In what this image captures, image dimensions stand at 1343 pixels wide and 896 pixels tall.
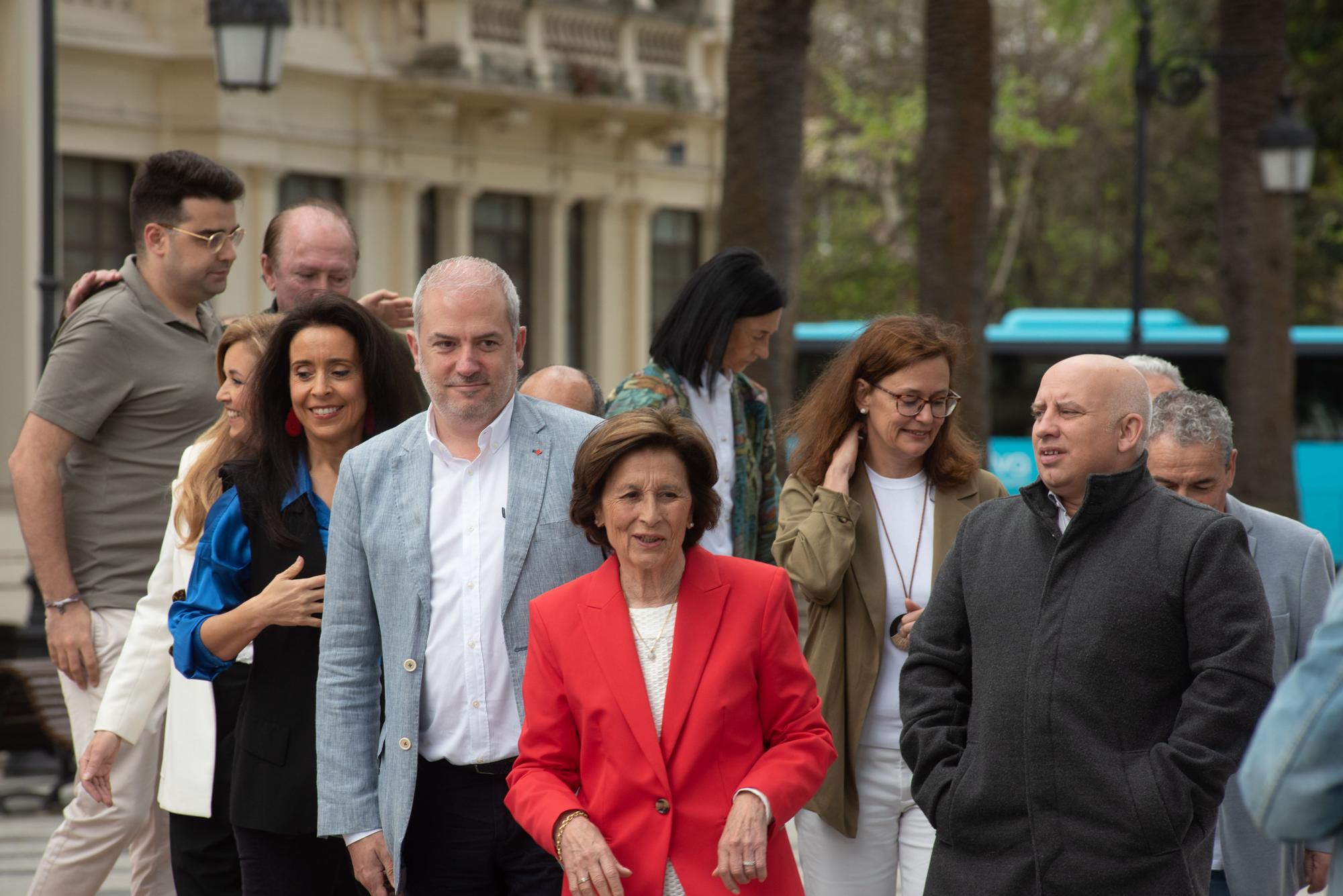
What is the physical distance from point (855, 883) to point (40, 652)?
6599 mm

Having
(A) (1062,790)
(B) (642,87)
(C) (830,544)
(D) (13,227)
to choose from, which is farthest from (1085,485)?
(B) (642,87)

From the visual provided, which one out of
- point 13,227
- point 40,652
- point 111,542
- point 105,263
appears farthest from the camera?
point 105,263

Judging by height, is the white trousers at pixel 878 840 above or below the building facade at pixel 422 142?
below

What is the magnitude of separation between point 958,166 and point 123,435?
8105 mm

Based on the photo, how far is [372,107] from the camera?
2258 centimetres

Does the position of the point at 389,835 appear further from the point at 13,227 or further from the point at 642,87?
the point at 642,87

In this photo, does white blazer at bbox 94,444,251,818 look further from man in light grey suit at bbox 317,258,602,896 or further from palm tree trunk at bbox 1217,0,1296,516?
palm tree trunk at bbox 1217,0,1296,516

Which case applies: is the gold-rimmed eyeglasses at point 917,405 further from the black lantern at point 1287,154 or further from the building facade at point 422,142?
the black lantern at point 1287,154

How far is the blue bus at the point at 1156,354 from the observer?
2436 cm

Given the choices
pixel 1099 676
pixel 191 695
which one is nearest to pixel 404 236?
pixel 191 695

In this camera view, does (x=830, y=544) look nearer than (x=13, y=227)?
Yes

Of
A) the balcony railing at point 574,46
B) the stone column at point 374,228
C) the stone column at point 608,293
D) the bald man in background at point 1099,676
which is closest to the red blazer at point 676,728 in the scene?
the bald man in background at point 1099,676

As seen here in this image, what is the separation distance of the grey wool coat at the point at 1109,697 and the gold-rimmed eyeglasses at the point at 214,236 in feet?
9.58

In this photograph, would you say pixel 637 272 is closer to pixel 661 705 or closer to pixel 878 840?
pixel 878 840
